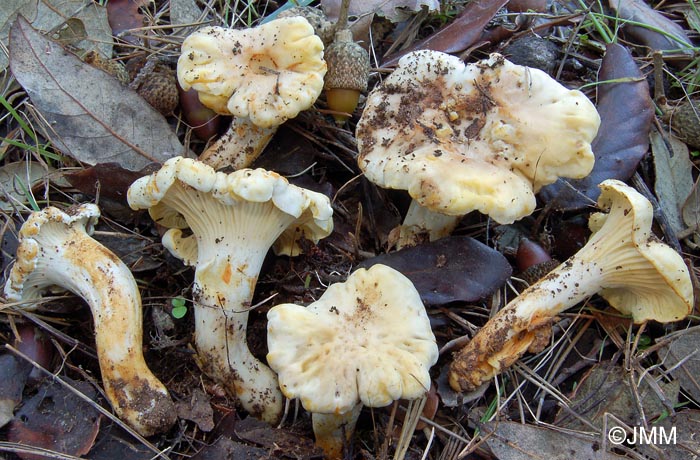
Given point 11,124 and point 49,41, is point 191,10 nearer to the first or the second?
point 49,41

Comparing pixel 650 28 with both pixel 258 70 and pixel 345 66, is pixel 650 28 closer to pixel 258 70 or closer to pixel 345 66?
pixel 345 66

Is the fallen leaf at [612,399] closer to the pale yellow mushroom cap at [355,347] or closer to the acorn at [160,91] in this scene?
the pale yellow mushroom cap at [355,347]

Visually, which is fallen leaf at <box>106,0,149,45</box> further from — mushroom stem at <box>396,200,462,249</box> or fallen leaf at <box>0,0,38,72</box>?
mushroom stem at <box>396,200,462,249</box>

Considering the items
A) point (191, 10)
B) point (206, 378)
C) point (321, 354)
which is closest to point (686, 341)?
point (321, 354)

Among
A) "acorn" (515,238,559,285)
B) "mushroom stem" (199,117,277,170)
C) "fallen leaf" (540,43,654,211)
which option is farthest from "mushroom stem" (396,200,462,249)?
"mushroom stem" (199,117,277,170)

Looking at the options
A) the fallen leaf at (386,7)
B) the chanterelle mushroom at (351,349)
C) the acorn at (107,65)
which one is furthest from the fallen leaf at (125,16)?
the chanterelle mushroom at (351,349)

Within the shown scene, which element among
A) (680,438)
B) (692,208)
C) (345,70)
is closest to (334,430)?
(680,438)
